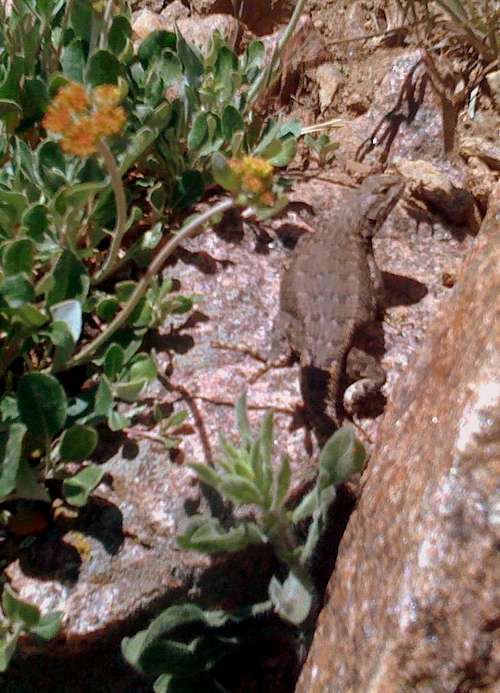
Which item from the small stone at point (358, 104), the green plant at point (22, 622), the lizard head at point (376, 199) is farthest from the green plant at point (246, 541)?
the small stone at point (358, 104)

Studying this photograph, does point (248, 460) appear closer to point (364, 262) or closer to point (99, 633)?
point (99, 633)

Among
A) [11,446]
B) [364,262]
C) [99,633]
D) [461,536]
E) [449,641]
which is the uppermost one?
[364,262]

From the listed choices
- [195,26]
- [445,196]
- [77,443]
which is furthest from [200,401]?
[195,26]

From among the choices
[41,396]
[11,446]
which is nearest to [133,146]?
[41,396]

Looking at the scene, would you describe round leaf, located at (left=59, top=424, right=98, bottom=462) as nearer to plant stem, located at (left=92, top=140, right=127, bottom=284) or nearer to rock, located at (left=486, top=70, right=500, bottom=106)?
plant stem, located at (left=92, top=140, right=127, bottom=284)

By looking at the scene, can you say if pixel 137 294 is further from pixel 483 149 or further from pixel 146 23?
pixel 146 23
